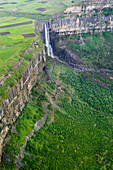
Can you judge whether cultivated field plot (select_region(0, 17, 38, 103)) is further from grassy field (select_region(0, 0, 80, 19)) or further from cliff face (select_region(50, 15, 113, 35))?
grassy field (select_region(0, 0, 80, 19))

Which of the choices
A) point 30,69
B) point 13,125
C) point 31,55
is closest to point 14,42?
point 31,55

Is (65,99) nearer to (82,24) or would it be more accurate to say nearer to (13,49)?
(13,49)

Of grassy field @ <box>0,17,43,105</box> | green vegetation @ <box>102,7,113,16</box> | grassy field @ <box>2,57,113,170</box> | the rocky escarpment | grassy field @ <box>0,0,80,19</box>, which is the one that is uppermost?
grassy field @ <box>0,0,80,19</box>

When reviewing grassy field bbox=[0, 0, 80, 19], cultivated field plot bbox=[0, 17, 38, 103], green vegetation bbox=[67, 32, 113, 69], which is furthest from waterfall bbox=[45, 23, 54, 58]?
grassy field bbox=[0, 0, 80, 19]

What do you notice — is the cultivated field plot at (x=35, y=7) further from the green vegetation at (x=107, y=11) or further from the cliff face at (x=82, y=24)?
the green vegetation at (x=107, y=11)

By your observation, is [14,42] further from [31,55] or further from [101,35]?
[101,35]

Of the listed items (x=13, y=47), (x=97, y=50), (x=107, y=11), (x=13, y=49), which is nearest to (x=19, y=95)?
(x=13, y=49)
